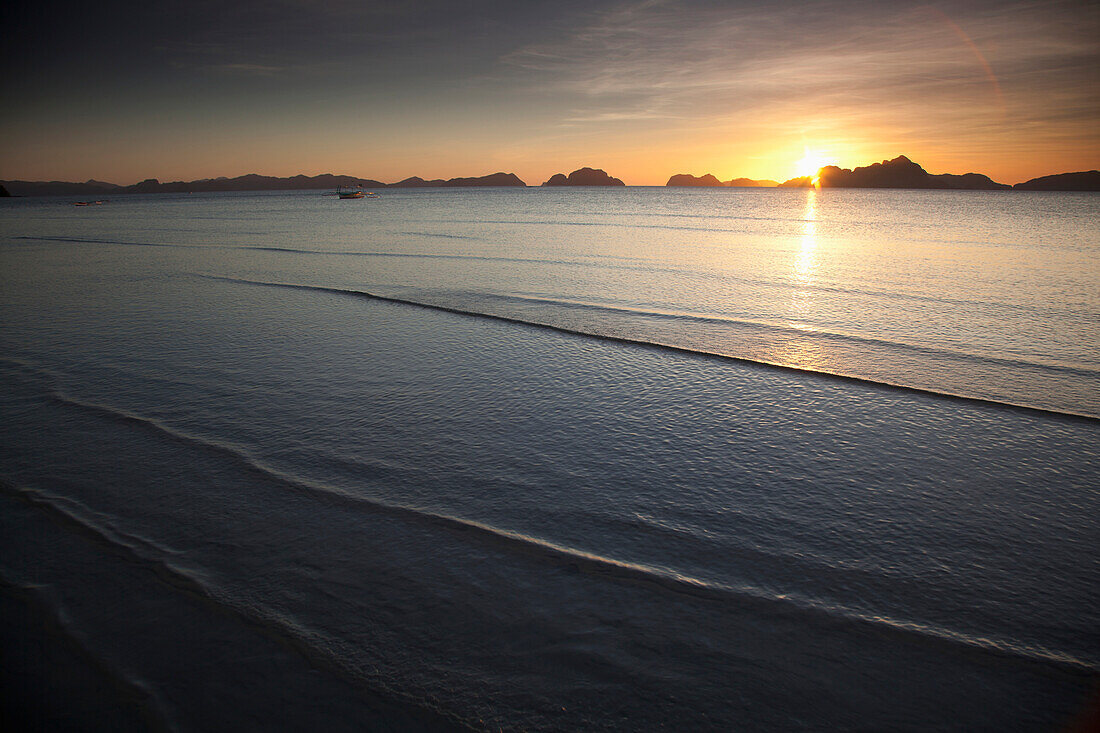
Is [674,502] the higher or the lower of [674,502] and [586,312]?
the lower

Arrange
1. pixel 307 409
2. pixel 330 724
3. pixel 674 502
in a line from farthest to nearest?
pixel 307 409
pixel 674 502
pixel 330 724

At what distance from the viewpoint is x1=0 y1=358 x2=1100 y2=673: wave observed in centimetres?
301

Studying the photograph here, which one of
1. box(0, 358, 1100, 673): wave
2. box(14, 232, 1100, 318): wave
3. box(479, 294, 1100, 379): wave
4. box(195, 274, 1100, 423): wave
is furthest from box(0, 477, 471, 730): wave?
box(14, 232, 1100, 318): wave

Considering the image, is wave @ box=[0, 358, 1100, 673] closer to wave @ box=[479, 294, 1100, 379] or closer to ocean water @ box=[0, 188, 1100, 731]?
ocean water @ box=[0, 188, 1100, 731]

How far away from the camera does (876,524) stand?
411 cm

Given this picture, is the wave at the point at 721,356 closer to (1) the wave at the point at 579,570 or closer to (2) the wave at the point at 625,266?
(1) the wave at the point at 579,570

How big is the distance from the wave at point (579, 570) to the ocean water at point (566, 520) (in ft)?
0.08

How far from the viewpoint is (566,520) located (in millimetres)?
4152

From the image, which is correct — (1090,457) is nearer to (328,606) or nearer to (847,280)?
(328,606)

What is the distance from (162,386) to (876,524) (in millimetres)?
7864

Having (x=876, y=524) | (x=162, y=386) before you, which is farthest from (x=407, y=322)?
(x=876, y=524)

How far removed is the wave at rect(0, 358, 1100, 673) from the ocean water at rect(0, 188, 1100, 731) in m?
0.02

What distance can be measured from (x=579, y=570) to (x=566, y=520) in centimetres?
58

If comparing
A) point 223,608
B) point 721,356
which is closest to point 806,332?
point 721,356
